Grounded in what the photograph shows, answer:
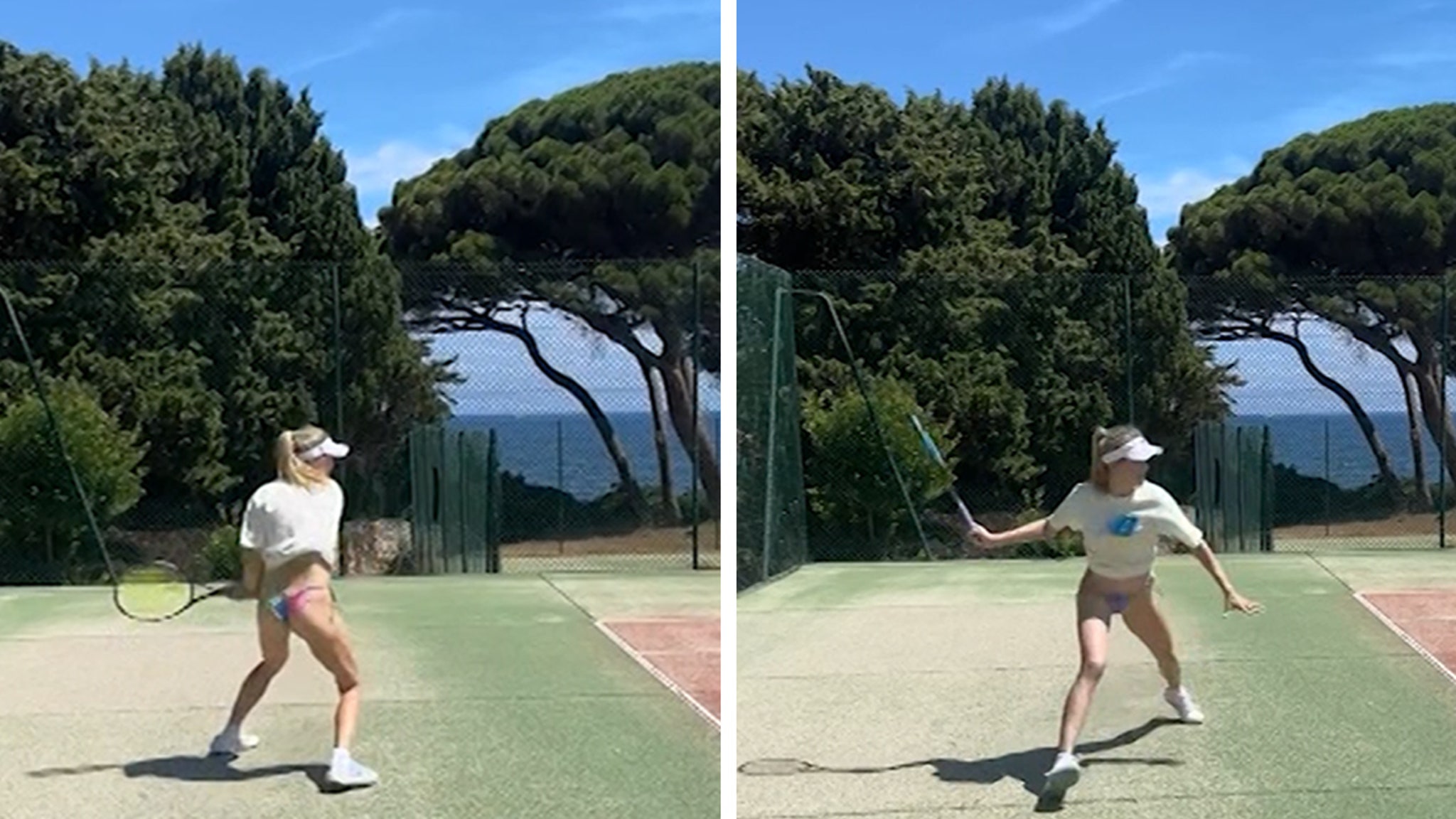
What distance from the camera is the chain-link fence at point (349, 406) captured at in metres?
9.01

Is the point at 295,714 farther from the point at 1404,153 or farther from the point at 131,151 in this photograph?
the point at 1404,153

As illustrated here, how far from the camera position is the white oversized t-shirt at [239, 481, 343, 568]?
13.9ft

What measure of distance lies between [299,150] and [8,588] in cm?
685

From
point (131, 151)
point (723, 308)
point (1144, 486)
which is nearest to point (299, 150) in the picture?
point (131, 151)

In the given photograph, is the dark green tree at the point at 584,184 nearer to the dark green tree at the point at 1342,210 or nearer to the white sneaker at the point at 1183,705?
the dark green tree at the point at 1342,210

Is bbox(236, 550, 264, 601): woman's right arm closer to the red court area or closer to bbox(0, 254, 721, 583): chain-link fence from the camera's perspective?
the red court area

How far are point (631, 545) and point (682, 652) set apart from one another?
3.30m

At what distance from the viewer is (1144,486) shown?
421 centimetres

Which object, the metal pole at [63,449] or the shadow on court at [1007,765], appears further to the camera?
the metal pole at [63,449]

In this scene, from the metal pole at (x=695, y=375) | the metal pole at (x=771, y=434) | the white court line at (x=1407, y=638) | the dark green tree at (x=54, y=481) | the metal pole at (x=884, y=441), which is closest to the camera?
the white court line at (x=1407, y=638)

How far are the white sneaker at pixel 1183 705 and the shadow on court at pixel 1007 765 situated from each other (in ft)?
0.12

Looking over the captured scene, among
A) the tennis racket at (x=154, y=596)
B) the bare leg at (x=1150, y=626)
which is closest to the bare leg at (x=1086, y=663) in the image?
the bare leg at (x=1150, y=626)

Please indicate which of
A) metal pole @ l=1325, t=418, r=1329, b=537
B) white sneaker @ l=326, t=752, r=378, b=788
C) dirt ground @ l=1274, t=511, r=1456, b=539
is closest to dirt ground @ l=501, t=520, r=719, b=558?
dirt ground @ l=1274, t=511, r=1456, b=539

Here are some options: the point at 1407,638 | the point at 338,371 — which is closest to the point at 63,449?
the point at 338,371
